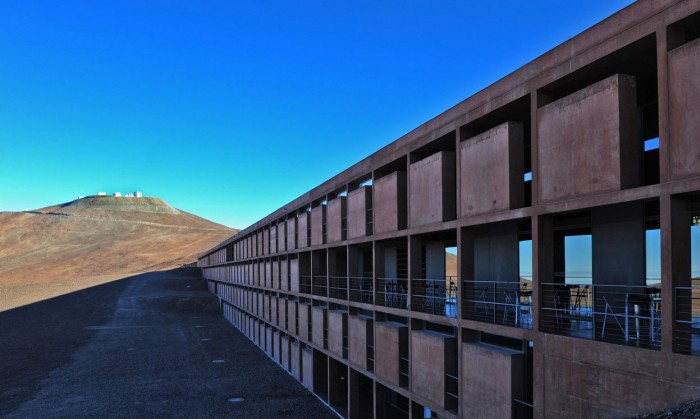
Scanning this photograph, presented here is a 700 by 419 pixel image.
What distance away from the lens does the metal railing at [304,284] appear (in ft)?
71.1

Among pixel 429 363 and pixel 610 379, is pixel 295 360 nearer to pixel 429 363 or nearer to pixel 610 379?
pixel 429 363

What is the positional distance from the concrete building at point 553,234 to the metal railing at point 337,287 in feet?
2.62

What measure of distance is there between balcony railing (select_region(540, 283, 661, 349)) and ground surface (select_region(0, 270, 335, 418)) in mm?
11118

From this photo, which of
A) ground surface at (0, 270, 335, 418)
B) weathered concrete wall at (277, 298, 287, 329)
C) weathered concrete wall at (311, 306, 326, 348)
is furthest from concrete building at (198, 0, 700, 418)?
weathered concrete wall at (277, 298, 287, 329)

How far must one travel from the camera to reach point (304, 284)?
71.6 feet

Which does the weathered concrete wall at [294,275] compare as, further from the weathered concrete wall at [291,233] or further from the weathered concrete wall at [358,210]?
the weathered concrete wall at [358,210]

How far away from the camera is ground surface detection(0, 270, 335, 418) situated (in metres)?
19.4

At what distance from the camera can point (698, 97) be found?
621 centimetres

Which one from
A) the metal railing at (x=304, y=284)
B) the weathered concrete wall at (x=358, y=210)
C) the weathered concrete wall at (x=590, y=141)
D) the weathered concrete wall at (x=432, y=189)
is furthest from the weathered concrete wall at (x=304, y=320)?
the weathered concrete wall at (x=590, y=141)

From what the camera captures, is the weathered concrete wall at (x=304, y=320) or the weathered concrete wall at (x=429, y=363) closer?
the weathered concrete wall at (x=429, y=363)

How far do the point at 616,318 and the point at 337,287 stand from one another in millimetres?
10670

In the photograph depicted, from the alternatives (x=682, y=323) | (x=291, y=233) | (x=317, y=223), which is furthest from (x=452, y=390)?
(x=291, y=233)

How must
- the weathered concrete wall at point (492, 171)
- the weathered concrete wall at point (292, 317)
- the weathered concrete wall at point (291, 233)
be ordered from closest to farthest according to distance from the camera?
the weathered concrete wall at point (492, 171), the weathered concrete wall at point (292, 317), the weathered concrete wall at point (291, 233)

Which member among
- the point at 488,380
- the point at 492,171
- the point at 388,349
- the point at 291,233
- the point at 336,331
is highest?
the point at 492,171
